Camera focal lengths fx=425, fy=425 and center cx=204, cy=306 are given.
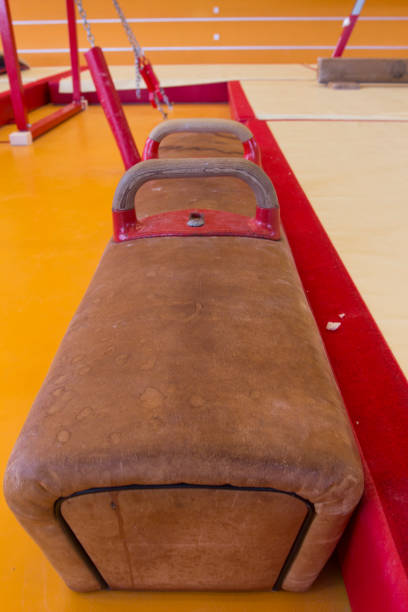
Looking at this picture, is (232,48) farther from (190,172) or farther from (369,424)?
(369,424)

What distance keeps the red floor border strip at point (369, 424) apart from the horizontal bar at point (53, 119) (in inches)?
120

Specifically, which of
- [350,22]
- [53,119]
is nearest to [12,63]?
[53,119]

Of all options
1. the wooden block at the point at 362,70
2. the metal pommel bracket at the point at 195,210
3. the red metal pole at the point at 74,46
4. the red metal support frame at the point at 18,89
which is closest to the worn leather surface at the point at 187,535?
the metal pommel bracket at the point at 195,210

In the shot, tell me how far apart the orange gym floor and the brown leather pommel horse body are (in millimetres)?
66

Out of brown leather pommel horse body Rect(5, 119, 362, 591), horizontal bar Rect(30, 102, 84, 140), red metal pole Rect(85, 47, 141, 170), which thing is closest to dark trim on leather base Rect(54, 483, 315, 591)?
brown leather pommel horse body Rect(5, 119, 362, 591)

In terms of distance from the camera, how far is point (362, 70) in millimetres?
3777

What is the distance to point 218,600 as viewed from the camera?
0.67m

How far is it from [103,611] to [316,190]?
4.53 ft

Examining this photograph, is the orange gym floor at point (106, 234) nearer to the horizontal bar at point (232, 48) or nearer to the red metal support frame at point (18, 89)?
the red metal support frame at point (18, 89)

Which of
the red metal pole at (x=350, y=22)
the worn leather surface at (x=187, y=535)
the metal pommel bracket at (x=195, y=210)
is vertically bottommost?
the worn leather surface at (x=187, y=535)

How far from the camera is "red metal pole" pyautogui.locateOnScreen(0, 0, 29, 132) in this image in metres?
2.84

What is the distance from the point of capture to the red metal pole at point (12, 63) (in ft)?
→ 9.33

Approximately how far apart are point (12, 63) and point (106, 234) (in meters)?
2.06

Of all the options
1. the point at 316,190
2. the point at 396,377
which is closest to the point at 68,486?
the point at 396,377
